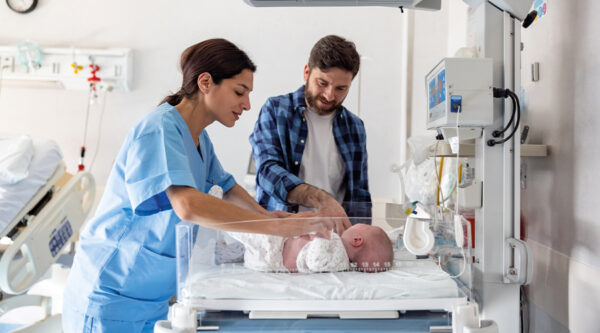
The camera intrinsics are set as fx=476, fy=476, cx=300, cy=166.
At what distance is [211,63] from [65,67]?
8.79 ft

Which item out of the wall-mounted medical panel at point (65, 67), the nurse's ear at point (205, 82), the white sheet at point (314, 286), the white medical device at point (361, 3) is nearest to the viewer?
the white sheet at point (314, 286)

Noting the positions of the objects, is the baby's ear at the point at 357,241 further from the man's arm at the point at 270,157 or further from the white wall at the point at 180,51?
the white wall at the point at 180,51

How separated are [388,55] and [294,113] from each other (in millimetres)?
1861

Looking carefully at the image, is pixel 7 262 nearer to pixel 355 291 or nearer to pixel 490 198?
pixel 355 291

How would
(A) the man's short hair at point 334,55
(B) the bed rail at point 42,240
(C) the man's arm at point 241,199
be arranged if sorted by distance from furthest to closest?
(B) the bed rail at point 42,240 → (A) the man's short hair at point 334,55 → (C) the man's arm at point 241,199

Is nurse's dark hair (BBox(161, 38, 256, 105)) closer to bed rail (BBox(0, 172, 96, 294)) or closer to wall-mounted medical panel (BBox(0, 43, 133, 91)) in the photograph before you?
bed rail (BBox(0, 172, 96, 294))

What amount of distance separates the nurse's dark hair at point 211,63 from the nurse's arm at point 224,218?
0.40 meters

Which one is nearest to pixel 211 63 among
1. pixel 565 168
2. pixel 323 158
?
pixel 323 158

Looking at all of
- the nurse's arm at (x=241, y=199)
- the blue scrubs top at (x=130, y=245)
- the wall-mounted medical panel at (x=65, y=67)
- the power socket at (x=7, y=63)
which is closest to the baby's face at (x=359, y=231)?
the blue scrubs top at (x=130, y=245)

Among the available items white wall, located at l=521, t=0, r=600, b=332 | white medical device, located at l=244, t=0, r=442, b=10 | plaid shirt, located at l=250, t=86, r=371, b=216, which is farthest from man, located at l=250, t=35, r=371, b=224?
white wall, located at l=521, t=0, r=600, b=332

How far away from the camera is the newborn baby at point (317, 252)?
1134 mm

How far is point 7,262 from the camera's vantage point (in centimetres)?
219

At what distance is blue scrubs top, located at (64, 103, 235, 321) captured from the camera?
123 centimetres

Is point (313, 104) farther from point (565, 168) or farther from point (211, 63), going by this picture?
point (565, 168)
